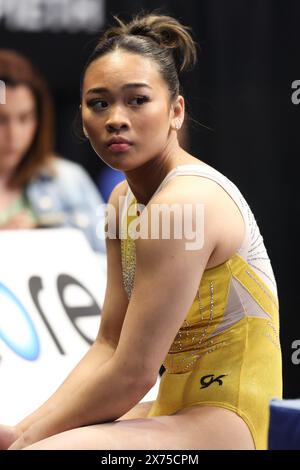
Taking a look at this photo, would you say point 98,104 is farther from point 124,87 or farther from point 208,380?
point 208,380

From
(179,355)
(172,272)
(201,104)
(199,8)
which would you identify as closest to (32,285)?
(179,355)

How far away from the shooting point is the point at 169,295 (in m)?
1.50

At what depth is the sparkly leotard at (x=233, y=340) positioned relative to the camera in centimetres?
161

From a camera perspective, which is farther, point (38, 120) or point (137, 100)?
point (38, 120)

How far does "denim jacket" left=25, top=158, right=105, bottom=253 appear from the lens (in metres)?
→ 3.70

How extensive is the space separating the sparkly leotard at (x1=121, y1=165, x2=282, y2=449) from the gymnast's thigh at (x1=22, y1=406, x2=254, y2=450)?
32 millimetres

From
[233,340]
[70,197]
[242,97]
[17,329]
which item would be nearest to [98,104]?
[233,340]

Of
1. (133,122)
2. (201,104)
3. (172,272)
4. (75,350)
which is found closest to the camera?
(172,272)

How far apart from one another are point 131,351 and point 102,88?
493mm

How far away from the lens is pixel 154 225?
1.52m

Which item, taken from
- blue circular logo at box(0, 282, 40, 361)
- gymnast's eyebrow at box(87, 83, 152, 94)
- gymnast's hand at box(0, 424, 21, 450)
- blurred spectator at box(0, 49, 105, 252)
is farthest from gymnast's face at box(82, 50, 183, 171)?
A: blurred spectator at box(0, 49, 105, 252)

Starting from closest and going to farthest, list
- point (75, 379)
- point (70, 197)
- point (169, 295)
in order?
point (169, 295) < point (75, 379) < point (70, 197)

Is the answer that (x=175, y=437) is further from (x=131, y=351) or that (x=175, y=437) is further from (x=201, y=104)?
(x=201, y=104)

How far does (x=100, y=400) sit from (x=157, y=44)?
706mm
